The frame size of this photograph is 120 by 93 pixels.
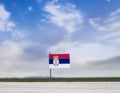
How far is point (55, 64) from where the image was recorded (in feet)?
65.7

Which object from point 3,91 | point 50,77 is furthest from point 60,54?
point 3,91

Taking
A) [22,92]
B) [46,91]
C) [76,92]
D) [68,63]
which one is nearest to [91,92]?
[76,92]

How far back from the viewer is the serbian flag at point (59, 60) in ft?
65.5

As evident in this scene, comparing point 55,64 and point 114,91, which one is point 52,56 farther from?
point 114,91

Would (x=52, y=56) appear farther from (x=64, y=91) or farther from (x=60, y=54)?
(x=64, y=91)

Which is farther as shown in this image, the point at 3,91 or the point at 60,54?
the point at 60,54

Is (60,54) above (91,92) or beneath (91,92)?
above

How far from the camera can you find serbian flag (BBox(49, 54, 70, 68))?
1995 cm

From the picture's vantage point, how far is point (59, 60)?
2020 cm

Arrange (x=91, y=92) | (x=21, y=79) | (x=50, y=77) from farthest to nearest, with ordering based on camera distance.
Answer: (x=21, y=79) → (x=50, y=77) → (x=91, y=92)

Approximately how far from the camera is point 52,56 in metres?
20.1

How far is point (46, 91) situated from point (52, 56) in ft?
25.7

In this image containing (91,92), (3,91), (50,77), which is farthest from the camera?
(50,77)

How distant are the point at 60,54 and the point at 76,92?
850cm
